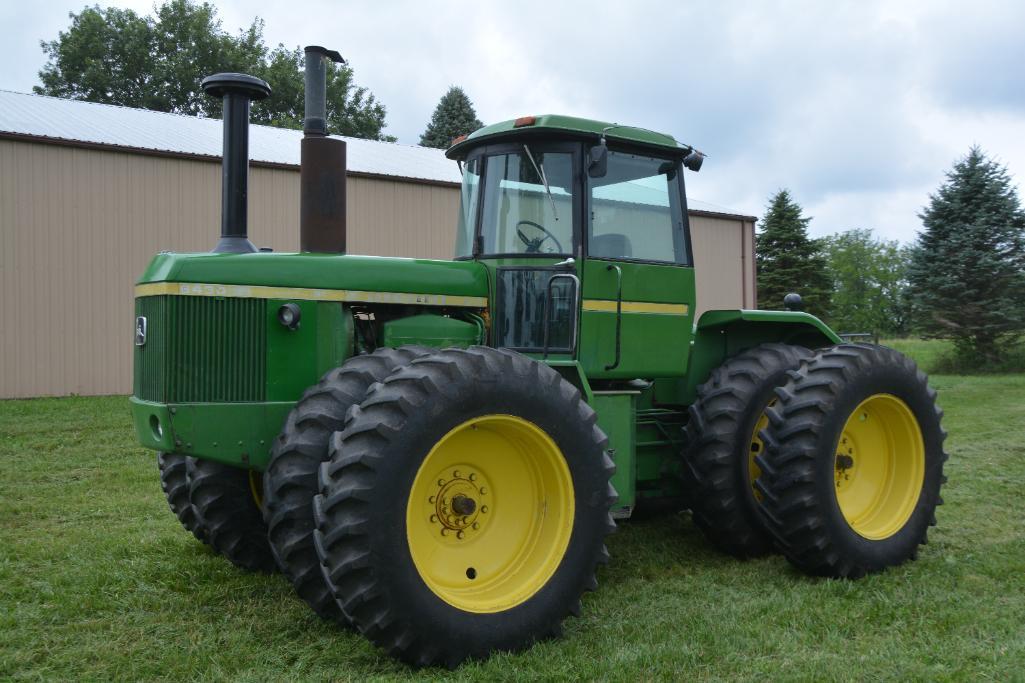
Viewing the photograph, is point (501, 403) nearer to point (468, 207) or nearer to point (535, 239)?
point (535, 239)

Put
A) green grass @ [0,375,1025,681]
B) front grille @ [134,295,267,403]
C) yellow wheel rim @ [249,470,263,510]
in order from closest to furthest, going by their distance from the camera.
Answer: green grass @ [0,375,1025,681], front grille @ [134,295,267,403], yellow wheel rim @ [249,470,263,510]

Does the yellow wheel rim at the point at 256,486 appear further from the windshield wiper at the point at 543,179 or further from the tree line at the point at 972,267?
the tree line at the point at 972,267

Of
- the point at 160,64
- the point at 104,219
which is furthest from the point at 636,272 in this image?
the point at 160,64

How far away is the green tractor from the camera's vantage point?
3750 mm

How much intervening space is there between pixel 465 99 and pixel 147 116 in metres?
24.6

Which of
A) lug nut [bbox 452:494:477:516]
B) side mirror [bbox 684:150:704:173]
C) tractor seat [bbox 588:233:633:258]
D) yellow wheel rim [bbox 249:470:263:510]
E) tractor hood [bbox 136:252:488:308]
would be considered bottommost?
yellow wheel rim [bbox 249:470:263:510]

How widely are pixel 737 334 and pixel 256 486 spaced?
3.17 metres

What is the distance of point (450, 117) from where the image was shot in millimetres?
41469

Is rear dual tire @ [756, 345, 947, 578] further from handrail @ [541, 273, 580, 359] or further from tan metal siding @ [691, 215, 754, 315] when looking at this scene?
tan metal siding @ [691, 215, 754, 315]

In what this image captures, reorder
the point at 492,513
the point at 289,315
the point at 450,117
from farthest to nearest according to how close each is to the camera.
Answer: the point at 450,117
the point at 289,315
the point at 492,513

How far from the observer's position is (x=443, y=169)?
19188 millimetres

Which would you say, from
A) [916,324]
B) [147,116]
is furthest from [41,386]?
[916,324]

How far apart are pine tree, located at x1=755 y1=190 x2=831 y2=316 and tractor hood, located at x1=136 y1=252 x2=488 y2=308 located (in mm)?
25604

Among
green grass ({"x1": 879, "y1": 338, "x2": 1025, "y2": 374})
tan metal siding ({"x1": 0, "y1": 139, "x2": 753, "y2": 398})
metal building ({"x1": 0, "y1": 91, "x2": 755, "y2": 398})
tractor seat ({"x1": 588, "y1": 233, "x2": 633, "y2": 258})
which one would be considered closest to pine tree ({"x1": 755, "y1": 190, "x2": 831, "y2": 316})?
green grass ({"x1": 879, "y1": 338, "x2": 1025, "y2": 374})
